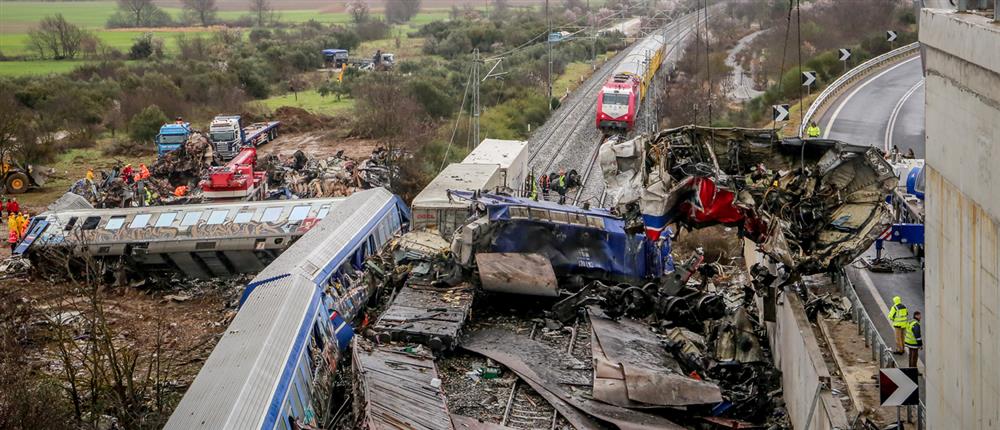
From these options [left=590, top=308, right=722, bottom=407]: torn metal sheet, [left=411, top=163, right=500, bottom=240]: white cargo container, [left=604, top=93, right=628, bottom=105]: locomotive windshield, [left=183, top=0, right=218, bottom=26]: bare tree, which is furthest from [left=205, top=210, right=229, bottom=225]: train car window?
[left=183, top=0, right=218, bottom=26]: bare tree

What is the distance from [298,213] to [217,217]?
2098 millimetres

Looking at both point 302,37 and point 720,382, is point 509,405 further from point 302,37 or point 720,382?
point 302,37

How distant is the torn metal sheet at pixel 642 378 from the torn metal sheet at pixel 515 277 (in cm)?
212

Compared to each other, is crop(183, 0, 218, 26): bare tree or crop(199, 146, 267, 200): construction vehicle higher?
crop(183, 0, 218, 26): bare tree

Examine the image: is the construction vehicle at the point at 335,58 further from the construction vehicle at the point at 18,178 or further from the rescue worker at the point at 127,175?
the rescue worker at the point at 127,175

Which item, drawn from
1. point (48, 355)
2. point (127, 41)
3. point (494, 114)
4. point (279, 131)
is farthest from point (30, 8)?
point (48, 355)

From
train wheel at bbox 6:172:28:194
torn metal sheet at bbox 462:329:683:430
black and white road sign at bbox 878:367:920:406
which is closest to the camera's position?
black and white road sign at bbox 878:367:920:406

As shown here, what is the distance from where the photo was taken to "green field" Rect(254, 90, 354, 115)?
59375mm

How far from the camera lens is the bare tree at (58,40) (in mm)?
81250

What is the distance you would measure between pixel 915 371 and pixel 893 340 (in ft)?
16.7

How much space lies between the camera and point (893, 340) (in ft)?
54.4

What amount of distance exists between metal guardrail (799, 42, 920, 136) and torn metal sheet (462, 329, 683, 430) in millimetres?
17537

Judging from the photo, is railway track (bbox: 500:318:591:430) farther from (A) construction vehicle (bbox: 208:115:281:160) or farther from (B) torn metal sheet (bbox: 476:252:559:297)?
(A) construction vehicle (bbox: 208:115:281:160)

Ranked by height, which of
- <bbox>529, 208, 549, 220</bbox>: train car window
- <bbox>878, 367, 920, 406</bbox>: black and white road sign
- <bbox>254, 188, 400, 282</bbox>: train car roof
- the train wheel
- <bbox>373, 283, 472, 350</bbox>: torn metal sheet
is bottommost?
the train wheel
